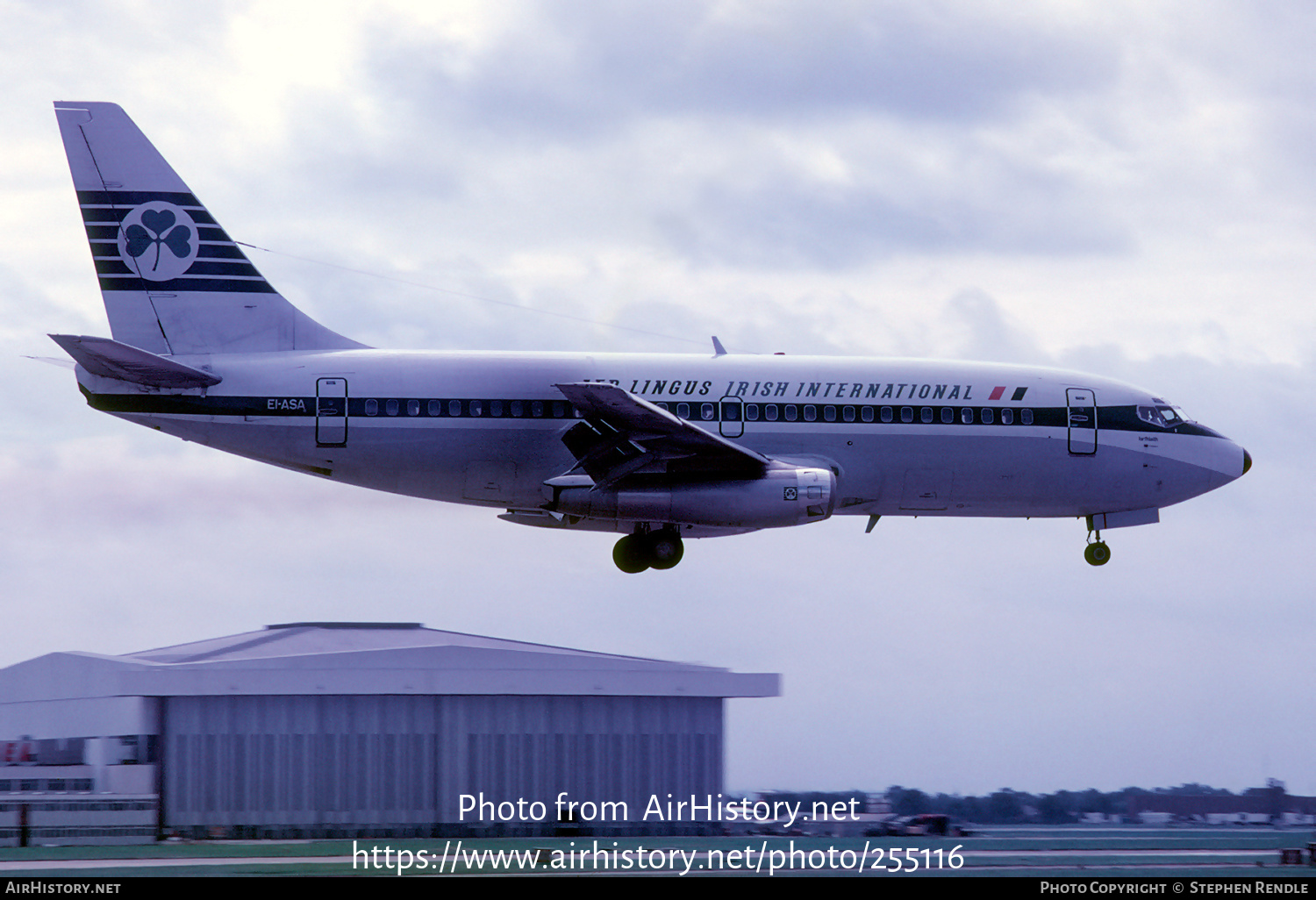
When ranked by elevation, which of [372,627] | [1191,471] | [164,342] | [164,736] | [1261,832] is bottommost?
[1261,832]

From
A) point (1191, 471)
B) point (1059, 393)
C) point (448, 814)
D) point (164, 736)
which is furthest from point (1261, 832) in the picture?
point (164, 736)

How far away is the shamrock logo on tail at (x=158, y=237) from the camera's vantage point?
34125 millimetres

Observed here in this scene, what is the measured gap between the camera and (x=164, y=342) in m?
33.5

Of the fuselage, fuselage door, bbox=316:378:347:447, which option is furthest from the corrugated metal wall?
fuselage door, bbox=316:378:347:447

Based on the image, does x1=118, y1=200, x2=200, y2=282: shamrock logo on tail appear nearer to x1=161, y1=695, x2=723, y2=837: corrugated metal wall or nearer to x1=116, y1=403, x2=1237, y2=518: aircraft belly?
x1=116, y1=403, x2=1237, y2=518: aircraft belly

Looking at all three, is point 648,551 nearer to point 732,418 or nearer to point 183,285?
point 732,418

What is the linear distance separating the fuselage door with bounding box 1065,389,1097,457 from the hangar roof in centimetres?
1161

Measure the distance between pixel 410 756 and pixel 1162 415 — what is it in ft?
69.7

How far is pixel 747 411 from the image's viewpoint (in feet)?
109

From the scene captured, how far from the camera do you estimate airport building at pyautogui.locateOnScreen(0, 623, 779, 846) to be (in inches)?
1500

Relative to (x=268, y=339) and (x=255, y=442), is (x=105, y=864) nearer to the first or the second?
(x=255, y=442)

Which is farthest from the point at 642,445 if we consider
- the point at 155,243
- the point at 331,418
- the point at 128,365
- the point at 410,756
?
the point at 410,756
